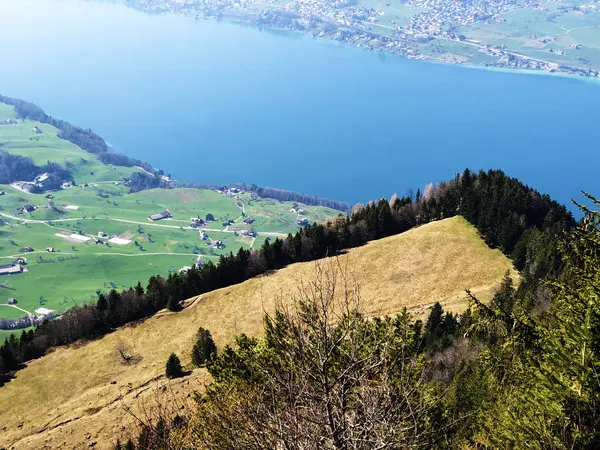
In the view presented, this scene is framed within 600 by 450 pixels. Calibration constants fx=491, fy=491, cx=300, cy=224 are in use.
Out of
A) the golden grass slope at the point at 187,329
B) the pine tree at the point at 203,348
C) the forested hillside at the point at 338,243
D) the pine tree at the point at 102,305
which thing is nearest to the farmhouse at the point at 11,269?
the forested hillside at the point at 338,243

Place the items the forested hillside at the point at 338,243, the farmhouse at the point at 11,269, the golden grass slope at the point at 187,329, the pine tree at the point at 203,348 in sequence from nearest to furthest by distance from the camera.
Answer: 1. the golden grass slope at the point at 187,329
2. the pine tree at the point at 203,348
3. the forested hillside at the point at 338,243
4. the farmhouse at the point at 11,269

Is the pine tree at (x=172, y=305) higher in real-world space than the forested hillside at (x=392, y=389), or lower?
lower

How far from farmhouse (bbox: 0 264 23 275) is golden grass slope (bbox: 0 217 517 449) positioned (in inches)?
5646

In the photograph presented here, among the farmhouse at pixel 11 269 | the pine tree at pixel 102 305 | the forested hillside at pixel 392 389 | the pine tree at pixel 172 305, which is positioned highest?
the forested hillside at pixel 392 389

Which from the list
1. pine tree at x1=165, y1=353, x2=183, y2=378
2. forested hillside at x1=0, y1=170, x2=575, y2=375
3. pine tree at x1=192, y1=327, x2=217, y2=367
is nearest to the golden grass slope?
pine tree at x1=165, y1=353, x2=183, y2=378

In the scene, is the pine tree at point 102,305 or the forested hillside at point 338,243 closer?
the forested hillside at point 338,243

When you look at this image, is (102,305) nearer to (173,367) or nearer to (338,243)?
(173,367)

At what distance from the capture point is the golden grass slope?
40.5 metres

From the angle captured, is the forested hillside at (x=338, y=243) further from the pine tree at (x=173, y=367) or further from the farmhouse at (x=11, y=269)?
the farmhouse at (x=11, y=269)

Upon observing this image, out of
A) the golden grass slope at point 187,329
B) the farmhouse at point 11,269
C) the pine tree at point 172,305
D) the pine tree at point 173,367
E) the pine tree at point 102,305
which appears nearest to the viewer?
the golden grass slope at point 187,329

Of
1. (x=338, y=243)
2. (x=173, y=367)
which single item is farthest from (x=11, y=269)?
(x=173, y=367)

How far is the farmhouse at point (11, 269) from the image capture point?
581 feet

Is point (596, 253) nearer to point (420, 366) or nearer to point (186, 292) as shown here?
point (420, 366)

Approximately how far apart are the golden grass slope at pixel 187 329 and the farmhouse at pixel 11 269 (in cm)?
14340
